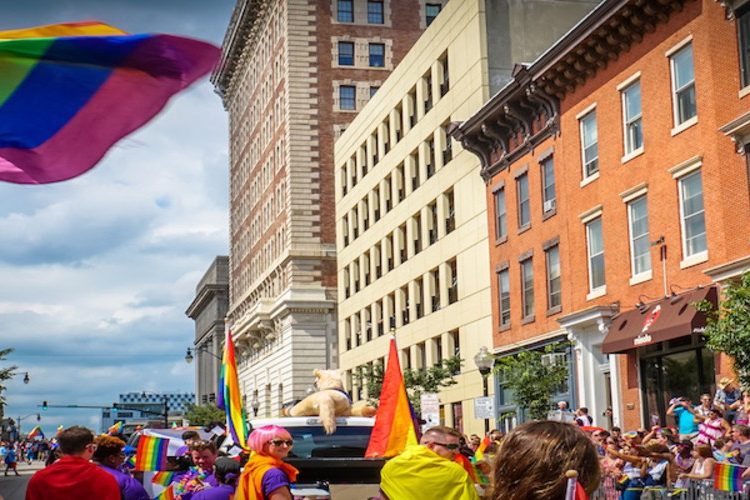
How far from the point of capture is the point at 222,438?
1603 centimetres

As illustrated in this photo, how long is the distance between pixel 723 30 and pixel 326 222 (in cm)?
4727

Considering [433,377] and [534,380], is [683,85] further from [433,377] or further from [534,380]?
[433,377]

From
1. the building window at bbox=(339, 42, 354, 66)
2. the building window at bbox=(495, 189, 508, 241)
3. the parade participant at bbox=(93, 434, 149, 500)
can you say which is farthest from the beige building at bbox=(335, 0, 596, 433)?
the parade participant at bbox=(93, 434, 149, 500)

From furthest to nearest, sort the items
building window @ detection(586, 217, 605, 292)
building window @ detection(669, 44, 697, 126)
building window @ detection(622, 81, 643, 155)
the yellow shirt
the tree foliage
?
the tree foliage → building window @ detection(586, 217, 605, 292) → building window @ detection(622, 81, 643, 155) → building window @ detection(669, 44, 697, 126) → the yellow shirt

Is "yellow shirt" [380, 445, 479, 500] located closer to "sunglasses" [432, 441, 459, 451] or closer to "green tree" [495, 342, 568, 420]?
"sunglasses" [432, 441, 459, 451]

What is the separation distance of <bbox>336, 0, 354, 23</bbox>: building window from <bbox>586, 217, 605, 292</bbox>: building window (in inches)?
1701

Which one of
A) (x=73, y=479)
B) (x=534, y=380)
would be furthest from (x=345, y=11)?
(x=73, y=479)

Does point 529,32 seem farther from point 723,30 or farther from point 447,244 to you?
point 723,30

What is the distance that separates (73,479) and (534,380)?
25322mm

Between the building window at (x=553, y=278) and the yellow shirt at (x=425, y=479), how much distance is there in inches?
1103

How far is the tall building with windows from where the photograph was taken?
229 ft

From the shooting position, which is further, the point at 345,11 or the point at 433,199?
the point at 345,11

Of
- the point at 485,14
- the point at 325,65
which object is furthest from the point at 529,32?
the point at 325,65

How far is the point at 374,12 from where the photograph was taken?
242 feet
